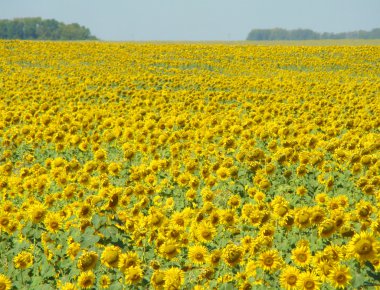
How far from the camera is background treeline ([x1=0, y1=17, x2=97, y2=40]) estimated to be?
11825 cm

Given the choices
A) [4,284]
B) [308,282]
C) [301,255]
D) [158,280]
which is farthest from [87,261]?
[301,255]

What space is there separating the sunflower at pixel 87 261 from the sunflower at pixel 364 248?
2.36 meters

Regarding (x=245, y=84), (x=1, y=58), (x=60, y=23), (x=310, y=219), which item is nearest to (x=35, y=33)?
(x=60, y=23)

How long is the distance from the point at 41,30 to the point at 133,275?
435 feet

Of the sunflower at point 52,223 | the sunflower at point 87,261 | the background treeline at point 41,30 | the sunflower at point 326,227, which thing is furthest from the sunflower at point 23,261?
the background treeline at point 41,30

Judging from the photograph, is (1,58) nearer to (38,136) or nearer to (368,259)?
(38,136)

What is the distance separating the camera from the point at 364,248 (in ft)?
12.6

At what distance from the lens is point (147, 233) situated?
5496 mm

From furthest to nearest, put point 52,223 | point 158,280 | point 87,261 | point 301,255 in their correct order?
point 52,223 → point 301,255 → point 87,261 → point 158,280

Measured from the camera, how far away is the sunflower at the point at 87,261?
3.99 m

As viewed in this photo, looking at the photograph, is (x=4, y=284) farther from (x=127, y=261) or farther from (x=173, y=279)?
(x=173, y=279)

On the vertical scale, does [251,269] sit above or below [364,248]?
below

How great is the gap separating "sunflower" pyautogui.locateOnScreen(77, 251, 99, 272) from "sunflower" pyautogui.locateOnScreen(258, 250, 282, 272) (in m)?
1.60

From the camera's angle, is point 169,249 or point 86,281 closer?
point 86,281
